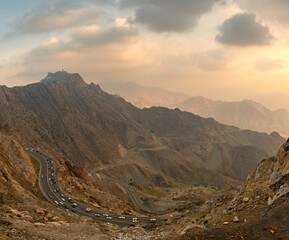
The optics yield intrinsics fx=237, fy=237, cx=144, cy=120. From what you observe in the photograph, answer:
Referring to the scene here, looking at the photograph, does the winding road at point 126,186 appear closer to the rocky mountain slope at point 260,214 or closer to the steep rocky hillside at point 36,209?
the steep rocky hillside at point 36,209

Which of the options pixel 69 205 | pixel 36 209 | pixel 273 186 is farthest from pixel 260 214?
pixel 69 205

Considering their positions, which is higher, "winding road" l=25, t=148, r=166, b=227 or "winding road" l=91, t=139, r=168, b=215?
"winding road" l=25, t=148, r=166, b=227

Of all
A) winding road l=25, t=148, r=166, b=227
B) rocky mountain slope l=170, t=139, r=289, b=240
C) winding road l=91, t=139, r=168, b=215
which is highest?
rocky mountain slope l=170, t=139, r=289, b=240

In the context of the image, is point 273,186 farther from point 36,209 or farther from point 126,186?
point 126,186

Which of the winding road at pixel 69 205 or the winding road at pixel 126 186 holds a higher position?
the winding road at pixel 69 205

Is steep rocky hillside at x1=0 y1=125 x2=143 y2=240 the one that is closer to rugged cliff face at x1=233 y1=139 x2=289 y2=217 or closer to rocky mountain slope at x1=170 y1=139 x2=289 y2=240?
rocky mountain slope at x1=170 y1=139 x2=289 y2=240

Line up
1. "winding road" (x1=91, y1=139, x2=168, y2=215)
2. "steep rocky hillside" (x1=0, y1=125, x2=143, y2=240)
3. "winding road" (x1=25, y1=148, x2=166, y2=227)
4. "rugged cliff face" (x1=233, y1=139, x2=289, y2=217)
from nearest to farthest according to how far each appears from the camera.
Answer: "rugged cliff face" (x1=233, y1=139, x2=289, y2=217), "steep rocky hillside" (x1=0, y1=125, x2=143, y2=240), "winding road" (x1=25, y1=148, x2=166, y2=227), "winding road" (x1=91, y1=139, x2=168, y2=215)

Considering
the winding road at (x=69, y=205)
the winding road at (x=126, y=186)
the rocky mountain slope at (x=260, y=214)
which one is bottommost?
the winding road at (x=126, y=186)

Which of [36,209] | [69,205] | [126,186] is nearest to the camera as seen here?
[36,209]

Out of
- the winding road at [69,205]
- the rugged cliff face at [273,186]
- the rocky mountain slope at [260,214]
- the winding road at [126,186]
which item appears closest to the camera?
the rocky mountain slope at [260,214]

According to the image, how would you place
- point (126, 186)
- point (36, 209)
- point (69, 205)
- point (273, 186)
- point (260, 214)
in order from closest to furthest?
point (260, 214) → point (273, 186) → point (36, 209) → point (69, 205) → point (126, 186)

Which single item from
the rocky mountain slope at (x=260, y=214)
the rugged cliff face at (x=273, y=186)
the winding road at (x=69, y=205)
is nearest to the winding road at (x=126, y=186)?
the winding road at (x=69, y=205)

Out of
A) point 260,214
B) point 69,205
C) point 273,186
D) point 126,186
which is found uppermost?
point 273,186

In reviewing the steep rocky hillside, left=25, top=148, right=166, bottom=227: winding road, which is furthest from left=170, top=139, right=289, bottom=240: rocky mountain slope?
left=25, top=148, right=166, bottom=227: winding road
